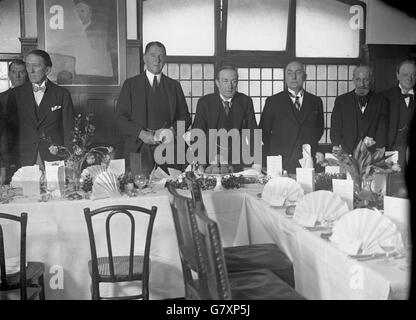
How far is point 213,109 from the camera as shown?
442 cm

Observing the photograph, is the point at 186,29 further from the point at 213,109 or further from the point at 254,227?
the point at 254,227

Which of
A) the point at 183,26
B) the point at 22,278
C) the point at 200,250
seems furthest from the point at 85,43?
the point at 200,250

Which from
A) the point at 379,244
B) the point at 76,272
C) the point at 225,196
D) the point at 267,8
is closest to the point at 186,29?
the point at 267,8

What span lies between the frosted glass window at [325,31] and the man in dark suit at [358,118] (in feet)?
6.82

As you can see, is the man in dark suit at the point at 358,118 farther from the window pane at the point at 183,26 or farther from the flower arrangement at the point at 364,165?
the window pane at the point at 183,26

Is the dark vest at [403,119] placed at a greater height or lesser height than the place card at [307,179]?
greater

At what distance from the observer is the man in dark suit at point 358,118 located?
4570 mm

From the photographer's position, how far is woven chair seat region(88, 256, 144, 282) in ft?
8.30

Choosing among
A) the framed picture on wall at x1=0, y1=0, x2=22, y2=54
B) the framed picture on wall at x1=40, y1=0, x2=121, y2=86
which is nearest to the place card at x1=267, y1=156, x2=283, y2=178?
the framed picture on wall at x1=40, y1=0, x2=121, y2=86

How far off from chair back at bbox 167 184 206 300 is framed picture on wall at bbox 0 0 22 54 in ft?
13.9

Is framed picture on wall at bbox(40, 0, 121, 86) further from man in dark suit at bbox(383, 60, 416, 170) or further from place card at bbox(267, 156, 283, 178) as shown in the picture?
man in dark suit at bbox(383, 60, 416, 170)

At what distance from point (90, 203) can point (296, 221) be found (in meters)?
1.17

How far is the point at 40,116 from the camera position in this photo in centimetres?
420

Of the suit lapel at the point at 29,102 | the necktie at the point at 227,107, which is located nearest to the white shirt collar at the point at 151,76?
the necktie at the point at 227,107
